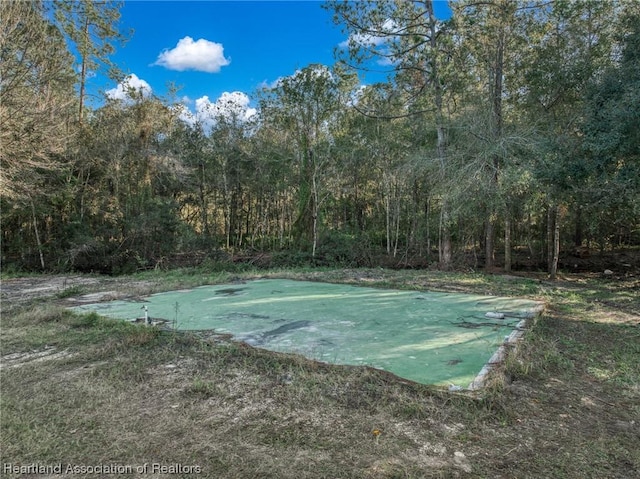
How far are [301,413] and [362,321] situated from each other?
2.22 m

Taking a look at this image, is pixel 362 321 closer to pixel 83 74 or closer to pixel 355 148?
pixel 355 148

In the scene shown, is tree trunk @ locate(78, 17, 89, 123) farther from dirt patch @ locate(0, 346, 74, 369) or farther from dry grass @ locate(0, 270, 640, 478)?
dry grass @ locate(0, 270, 640, 478)

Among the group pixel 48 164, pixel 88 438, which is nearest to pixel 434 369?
pixel 88 438

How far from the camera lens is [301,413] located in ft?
7.68

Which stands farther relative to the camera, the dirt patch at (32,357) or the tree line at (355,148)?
the tree line at (355,148)

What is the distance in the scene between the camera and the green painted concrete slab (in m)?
3.20

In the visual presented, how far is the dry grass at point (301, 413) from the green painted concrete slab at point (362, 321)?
0.33m

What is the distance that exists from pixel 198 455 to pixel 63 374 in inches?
70.1

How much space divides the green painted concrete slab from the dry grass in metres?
0.33

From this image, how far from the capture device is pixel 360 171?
14.7 metres

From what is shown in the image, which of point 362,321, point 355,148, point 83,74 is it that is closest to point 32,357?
point 362,321

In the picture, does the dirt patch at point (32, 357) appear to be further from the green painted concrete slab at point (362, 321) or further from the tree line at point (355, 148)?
the tree line at point (355, 148)

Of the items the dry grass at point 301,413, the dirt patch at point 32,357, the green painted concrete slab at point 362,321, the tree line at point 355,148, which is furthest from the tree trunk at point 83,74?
the dry grass at point 301,413

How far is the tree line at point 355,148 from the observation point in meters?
7.29
